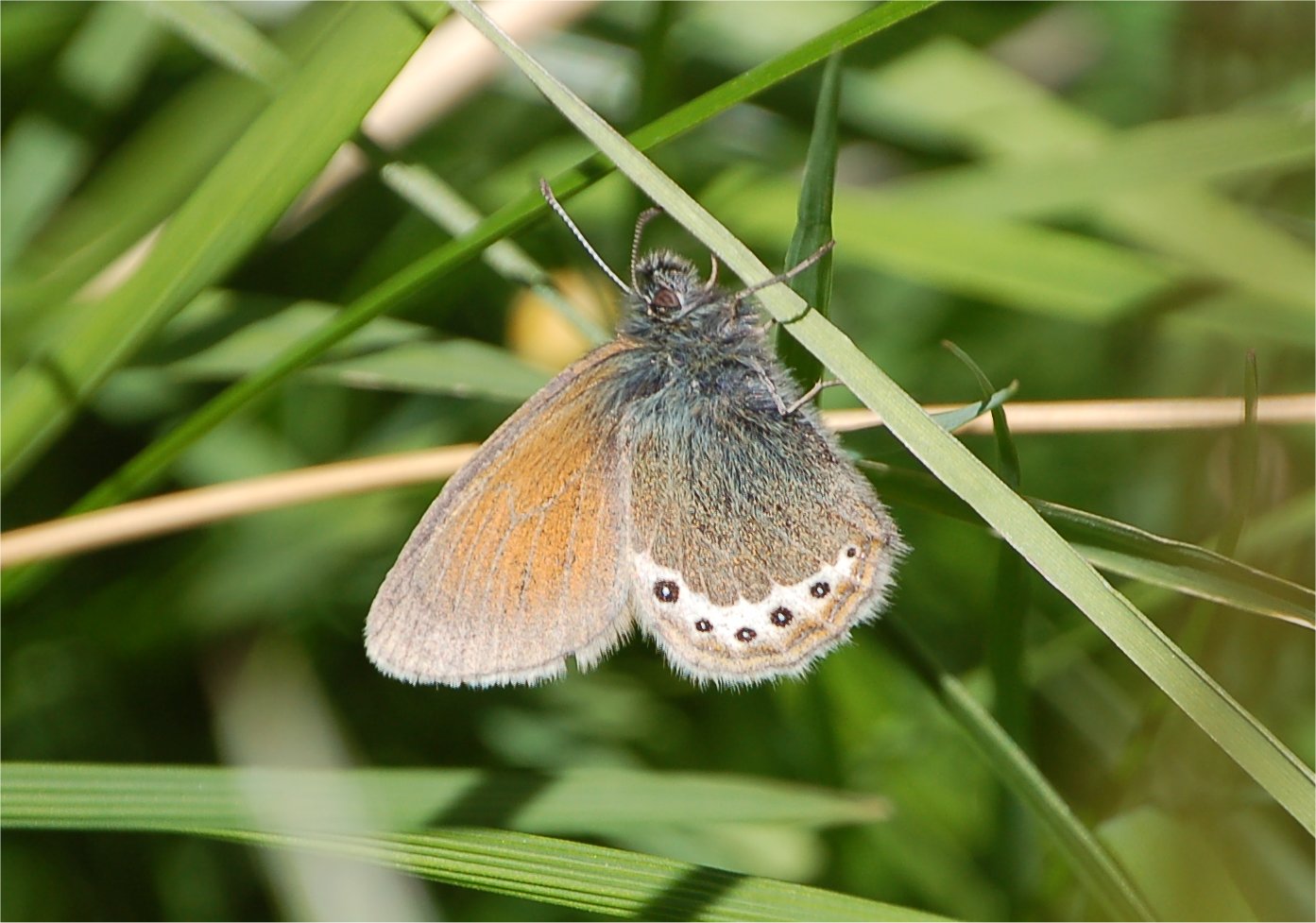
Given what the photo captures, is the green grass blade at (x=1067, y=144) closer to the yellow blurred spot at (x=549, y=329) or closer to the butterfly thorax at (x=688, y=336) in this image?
the yellow blurred spot at (x=549, y=329)

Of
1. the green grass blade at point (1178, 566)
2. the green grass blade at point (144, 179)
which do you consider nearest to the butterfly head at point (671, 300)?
the green grass blade at point (1178, 566)

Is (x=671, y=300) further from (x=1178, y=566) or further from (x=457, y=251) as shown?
(x=1178, y=566)

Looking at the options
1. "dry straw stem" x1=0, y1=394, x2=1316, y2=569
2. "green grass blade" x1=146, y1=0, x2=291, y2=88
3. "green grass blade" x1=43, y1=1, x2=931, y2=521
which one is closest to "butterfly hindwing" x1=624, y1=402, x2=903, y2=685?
"dry straw stem" x1=0, y1=394, x2=1316, y2=569

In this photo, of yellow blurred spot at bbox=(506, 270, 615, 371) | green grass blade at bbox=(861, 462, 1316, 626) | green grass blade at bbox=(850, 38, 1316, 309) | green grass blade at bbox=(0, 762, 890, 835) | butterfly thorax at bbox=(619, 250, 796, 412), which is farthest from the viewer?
yellow blurred spot at bbox=(506, 270, 615, 371)

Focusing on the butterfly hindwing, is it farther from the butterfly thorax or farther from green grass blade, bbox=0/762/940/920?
green grass blade, bbox=0/762/940/920

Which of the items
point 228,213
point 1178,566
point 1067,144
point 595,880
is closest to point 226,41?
point 228,213

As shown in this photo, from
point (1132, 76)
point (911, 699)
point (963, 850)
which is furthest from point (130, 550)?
point (1132, 76)
